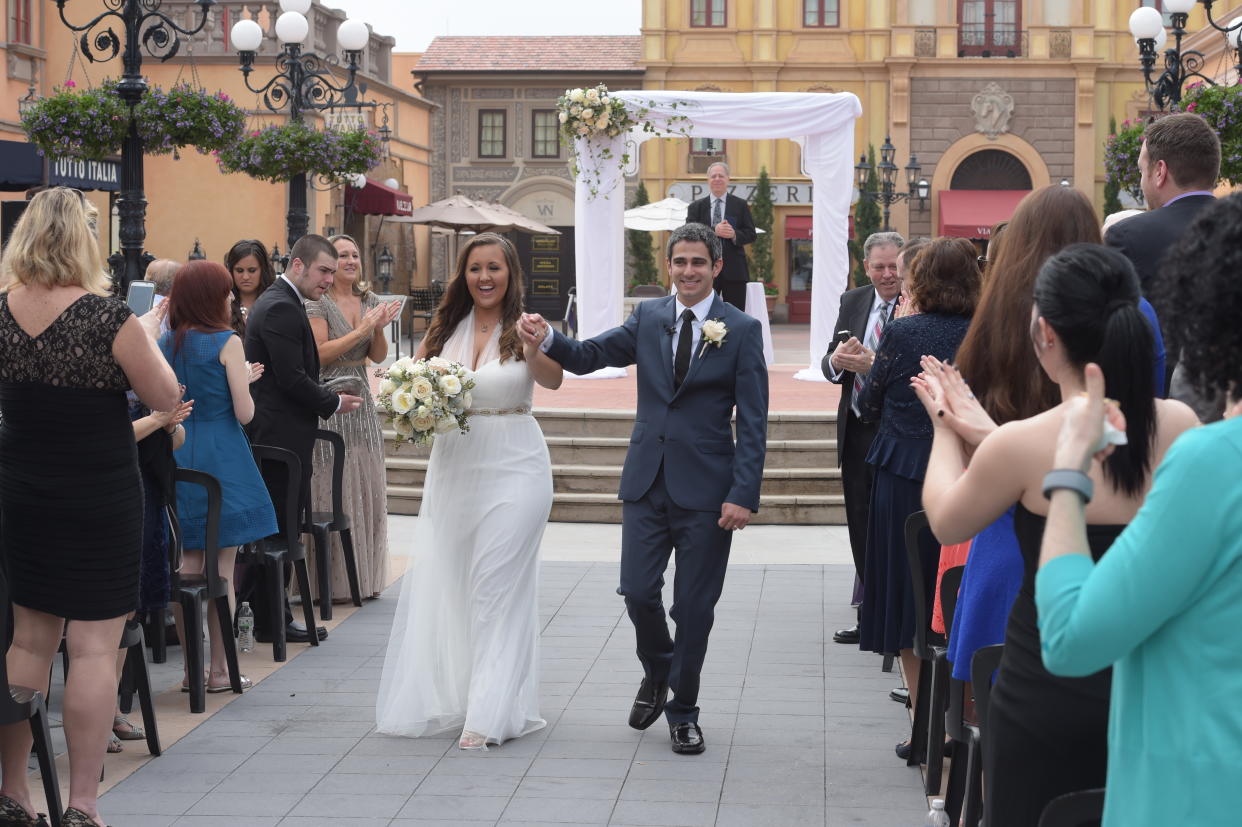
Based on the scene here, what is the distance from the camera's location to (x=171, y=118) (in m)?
11.3

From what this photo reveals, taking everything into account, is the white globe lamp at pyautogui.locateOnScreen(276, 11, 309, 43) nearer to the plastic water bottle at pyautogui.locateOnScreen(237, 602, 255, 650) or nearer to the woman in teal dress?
the plastic water bottle at pyautogui.locateOnScreen(237, 602, 255, 650)

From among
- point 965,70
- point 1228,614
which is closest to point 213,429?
point 1228,614

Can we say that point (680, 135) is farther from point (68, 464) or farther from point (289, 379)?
point (68, 464)

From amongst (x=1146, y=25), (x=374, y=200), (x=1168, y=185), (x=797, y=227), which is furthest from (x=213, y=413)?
(x=797, y=227)

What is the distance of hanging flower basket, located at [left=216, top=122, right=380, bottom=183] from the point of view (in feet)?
49.0

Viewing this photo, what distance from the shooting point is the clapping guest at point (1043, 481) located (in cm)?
264

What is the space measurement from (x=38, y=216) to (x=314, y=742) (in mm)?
2325

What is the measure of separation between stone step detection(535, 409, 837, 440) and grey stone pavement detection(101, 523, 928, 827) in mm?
4439

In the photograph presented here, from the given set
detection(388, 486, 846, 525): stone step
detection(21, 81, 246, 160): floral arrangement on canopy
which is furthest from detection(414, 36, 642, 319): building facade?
detection(388, 486, 846, 525): stone step

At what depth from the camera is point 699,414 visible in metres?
5.73

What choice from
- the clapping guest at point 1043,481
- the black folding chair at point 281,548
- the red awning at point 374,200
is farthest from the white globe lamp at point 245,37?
the clapping guest at point 1043,481

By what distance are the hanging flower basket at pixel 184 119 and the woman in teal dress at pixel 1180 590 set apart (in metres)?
10.1

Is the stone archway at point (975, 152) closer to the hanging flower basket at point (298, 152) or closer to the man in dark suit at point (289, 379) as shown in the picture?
the hanging flower basket at point (298, 152)

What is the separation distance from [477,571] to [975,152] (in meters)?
37.6
